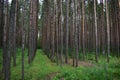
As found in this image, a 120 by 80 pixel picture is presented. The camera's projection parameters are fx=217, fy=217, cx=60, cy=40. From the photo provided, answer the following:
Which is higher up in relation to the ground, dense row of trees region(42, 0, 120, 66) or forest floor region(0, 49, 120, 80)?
dense row of trees region(42, 0, 120, 66)

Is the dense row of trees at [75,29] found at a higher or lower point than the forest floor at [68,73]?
higher

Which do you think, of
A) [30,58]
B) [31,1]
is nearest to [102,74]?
[30,58]

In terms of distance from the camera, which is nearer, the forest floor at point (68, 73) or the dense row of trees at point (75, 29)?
the forest floor at point (68, 73)

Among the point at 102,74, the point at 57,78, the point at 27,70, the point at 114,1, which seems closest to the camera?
the point at 102,74

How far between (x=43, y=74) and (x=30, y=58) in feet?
13.9

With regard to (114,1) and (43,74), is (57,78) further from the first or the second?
(114,1)

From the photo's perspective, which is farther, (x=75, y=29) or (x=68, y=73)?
(x=75, y=29)

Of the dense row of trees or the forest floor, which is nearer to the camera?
the forest floor

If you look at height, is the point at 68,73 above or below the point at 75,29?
below

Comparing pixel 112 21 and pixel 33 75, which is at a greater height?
pixel 112 21

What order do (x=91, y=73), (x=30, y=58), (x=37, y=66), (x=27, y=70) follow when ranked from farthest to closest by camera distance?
(x=30, y=58) < (x=37, y=66) < (x=27, y=70) < (x=91, y=73)

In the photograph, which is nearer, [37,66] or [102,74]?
[102,74]

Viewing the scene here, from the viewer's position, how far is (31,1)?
2191 centimetres

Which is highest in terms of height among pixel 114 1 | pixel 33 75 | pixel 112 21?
pixel 114 1
